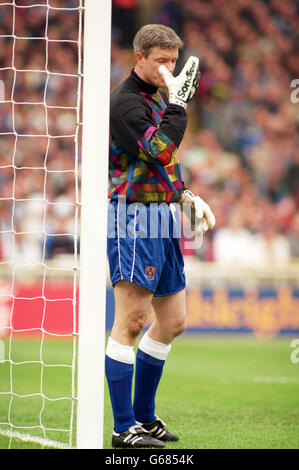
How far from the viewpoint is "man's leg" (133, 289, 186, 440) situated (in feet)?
11.3

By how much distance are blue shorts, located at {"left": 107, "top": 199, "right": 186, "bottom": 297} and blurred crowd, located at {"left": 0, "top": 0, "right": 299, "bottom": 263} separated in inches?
241

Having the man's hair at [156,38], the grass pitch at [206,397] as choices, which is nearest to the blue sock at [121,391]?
the grass pitch at [206,397]

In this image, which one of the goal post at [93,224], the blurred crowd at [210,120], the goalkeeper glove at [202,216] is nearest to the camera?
the goal post at [93,224]

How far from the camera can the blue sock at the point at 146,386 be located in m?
3.47

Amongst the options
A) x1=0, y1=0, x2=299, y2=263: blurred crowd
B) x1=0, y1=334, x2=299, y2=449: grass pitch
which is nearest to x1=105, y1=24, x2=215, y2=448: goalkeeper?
x1=0, y1=334, x2=299, y2=449: grass pitch

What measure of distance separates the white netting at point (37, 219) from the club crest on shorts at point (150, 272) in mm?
1174

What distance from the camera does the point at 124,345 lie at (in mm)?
3273

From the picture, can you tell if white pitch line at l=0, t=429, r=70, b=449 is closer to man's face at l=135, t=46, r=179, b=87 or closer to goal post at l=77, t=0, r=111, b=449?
goal post at l=77, t=0, r=111, b=449

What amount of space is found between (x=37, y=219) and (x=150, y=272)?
6644mm

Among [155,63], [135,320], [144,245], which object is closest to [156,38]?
[155,63]

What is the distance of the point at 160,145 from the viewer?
3.10 meters

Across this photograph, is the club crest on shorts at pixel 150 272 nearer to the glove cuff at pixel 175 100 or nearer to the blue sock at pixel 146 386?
the blue sock at pixel 146 386

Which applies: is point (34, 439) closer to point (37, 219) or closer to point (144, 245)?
point (144, 245)
